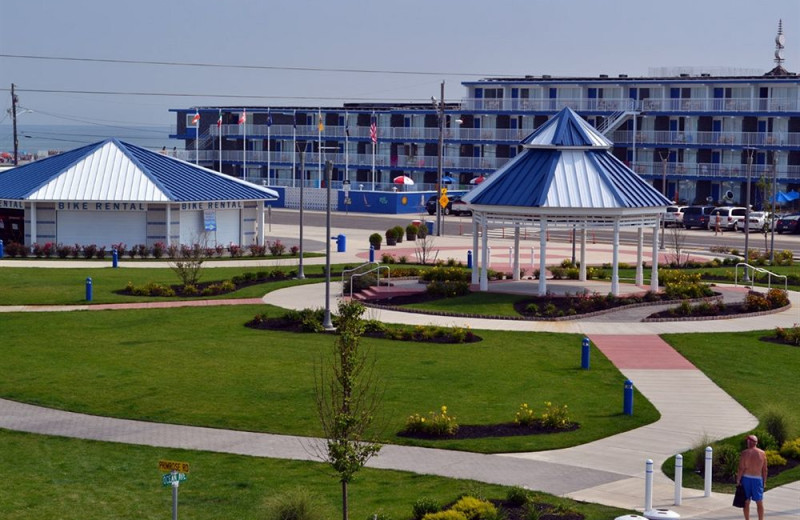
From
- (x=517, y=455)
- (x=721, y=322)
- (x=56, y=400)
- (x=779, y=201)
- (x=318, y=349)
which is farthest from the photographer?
(x=779, y=201)

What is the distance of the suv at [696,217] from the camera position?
79500 mm

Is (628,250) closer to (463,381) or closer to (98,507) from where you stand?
(463,381)

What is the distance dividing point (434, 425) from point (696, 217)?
5979 centimetres

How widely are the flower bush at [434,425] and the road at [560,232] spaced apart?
37156mm

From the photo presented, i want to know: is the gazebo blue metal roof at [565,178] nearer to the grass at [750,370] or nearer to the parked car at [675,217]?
the grass at [750,370]

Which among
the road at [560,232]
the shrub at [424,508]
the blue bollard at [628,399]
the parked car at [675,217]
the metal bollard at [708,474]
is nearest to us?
the shrub at [424,508]

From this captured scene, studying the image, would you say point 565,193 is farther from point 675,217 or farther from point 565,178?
point 675,217

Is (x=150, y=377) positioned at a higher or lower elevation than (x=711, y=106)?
lower

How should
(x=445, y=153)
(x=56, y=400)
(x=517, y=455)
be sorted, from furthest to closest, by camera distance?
(x=445, y=153) < (x=56, y=400) < (x=517, y=455)

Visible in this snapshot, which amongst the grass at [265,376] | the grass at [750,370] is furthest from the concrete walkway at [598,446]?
the grass at [265,376]

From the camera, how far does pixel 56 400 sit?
25.8 m

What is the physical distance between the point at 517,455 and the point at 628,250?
42.3m

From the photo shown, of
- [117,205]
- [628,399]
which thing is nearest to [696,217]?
[117,205]

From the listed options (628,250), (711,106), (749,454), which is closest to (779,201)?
(711,106)
